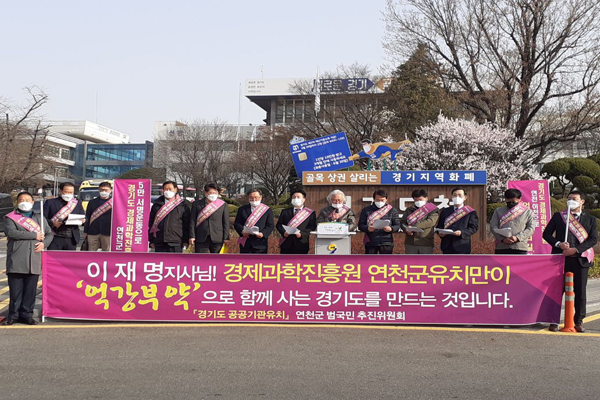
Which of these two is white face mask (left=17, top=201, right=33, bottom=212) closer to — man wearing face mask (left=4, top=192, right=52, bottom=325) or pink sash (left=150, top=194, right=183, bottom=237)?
man wearing face mask (left=4, top=192, right=52, bottom=325)

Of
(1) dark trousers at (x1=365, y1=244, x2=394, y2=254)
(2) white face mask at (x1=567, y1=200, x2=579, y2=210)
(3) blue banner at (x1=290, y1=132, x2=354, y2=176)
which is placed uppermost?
(3) blue banner at (x1=290, y1=132, x2=354, y2=176)

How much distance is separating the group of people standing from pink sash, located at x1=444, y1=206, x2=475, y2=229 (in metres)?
0.01

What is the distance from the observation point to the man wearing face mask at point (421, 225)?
8.55 metres

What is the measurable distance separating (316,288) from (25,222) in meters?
3.76

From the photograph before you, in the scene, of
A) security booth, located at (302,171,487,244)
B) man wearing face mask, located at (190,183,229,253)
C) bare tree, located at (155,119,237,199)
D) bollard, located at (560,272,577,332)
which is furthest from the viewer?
bare tree, located at (155,119,237,199)

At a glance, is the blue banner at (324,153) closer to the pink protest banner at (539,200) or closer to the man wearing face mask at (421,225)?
the pink protest banner at (539,200)

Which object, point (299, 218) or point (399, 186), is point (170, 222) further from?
point (399, 186)

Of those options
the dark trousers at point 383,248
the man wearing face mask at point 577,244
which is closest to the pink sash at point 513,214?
the man wearing face mask at point 577,244

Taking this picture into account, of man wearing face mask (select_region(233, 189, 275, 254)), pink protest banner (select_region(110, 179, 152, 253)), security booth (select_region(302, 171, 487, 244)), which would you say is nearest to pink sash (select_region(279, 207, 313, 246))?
man wearing face mask (select_region(233, 189, 275, 254))

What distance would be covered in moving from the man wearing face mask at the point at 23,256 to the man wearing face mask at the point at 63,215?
1063 millimetres

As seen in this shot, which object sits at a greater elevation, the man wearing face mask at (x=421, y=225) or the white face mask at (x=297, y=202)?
the white face mask at (x=297, y=202)

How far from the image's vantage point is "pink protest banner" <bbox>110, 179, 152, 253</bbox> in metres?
9.91

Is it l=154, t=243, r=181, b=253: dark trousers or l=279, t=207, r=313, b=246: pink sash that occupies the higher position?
l=279, t=207, r=313, b=246: pink sash

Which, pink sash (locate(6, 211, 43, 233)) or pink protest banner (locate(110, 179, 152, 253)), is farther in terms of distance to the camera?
pink protest banner (locate(110, 179, 152, 253))
